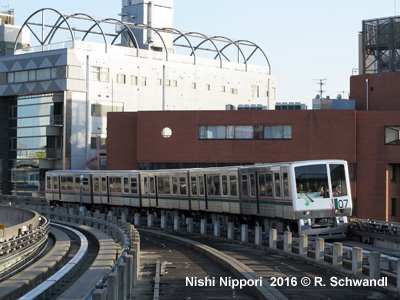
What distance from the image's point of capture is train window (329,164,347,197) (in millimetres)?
31141

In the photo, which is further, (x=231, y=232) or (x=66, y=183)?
(x=66, y=183)

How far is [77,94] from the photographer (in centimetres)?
8288

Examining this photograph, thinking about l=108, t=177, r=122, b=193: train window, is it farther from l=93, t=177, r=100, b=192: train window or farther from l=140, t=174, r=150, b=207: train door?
l=140, t=174, r=150, b=207: train door

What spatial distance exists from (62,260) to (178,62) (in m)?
66.5

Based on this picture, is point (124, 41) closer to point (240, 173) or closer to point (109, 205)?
point (109, 205)

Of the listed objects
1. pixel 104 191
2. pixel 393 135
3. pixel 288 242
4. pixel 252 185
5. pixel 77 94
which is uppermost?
pixel 77 94

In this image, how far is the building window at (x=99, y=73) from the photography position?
8440 centimetres

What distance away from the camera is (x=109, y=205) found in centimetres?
5569

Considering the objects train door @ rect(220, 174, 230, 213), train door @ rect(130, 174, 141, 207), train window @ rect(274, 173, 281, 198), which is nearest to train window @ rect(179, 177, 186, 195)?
train door @ rect(220, 174, 230, 213)

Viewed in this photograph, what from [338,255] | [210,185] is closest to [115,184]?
[210,185]

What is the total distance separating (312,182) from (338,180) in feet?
3.79

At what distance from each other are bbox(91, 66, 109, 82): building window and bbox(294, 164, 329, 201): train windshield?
56063 millimetres

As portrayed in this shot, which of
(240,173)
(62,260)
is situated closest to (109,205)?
(240,173)

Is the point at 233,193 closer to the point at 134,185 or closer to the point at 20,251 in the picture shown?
the point at 20,251
